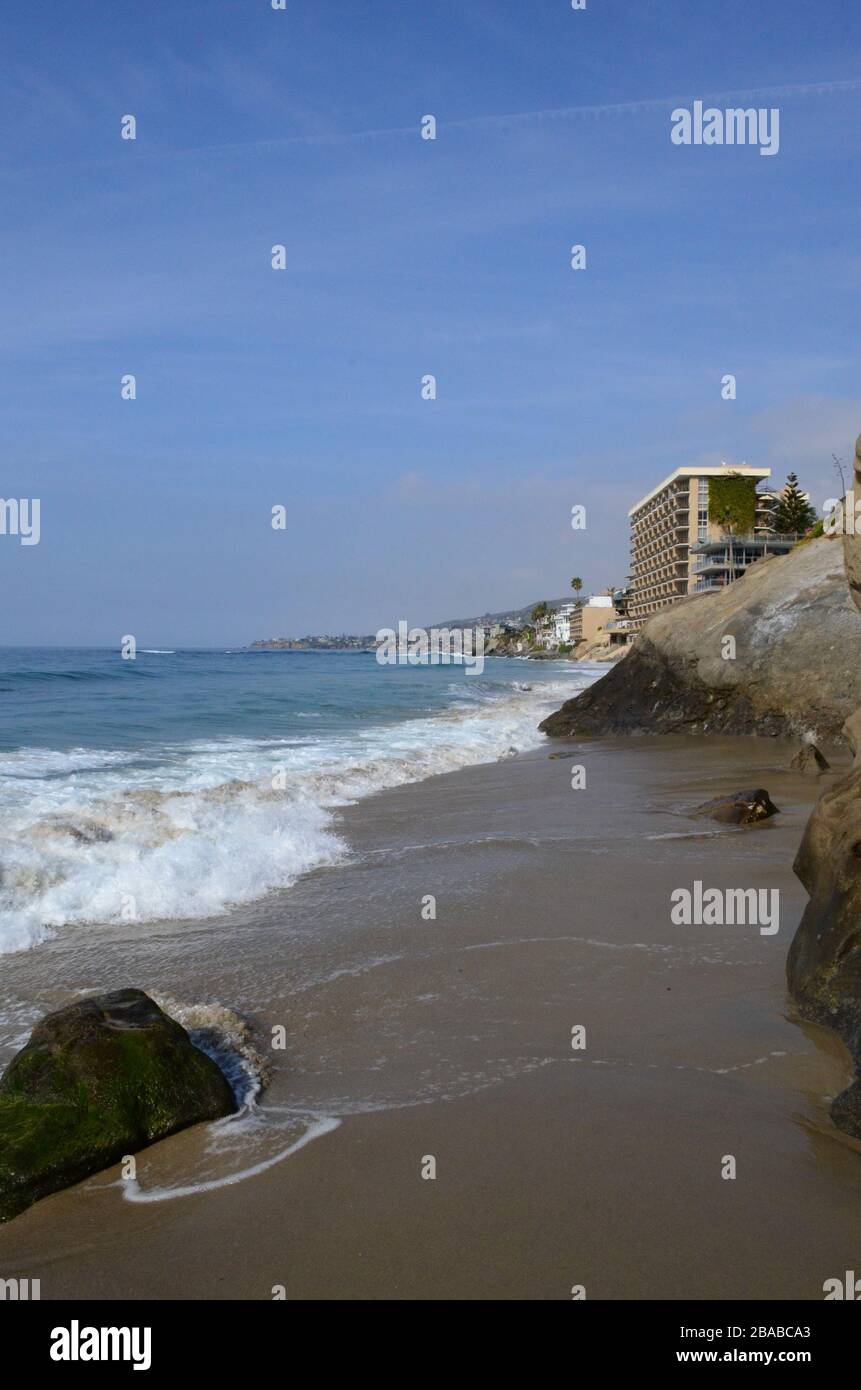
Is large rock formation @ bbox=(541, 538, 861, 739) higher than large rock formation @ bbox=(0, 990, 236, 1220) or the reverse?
→ higher

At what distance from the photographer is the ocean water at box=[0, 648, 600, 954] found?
793cm

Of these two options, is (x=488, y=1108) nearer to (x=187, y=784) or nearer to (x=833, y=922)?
(x=833, y=922)

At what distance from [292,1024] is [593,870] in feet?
12.0

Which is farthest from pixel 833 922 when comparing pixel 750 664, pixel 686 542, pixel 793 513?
pixel 686 542

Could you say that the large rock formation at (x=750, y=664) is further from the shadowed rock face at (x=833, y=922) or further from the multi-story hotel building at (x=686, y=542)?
the multi-story hotel building at (x=686, y=542)

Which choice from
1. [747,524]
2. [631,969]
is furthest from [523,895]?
[747,524]

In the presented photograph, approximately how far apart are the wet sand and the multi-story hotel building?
75.3 m

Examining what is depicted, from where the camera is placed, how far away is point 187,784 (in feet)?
47.3

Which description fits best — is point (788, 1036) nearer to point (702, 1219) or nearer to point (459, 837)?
point (702, 1219)

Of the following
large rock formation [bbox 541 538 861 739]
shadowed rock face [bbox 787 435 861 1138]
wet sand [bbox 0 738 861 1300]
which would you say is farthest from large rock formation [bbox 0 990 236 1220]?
large rock formation [bbox 541 538 861 739]

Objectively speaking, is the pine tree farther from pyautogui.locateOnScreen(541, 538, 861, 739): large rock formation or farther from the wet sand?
the wet sand

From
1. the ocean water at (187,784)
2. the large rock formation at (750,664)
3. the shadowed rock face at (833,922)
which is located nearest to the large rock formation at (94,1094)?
the shadowed rock face at (833,922)

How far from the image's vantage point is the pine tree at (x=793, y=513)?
84731 mm
